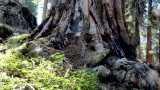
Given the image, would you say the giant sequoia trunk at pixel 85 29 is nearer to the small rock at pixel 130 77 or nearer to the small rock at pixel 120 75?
the small rock at pixel 120 75

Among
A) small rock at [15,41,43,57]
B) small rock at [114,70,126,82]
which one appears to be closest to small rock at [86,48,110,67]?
small rock at [114,70,126,82]

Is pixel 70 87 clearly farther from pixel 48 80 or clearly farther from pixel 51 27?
pixel 51 27

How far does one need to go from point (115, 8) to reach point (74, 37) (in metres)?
2.83

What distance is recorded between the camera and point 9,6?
1062 centimetres

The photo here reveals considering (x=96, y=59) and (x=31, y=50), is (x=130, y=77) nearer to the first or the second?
(x=96, y=59)

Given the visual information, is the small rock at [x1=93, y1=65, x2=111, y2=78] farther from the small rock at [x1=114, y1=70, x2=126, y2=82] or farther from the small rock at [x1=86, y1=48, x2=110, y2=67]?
the small rock at [x1=86, y1=48, x2=110, y2=67]

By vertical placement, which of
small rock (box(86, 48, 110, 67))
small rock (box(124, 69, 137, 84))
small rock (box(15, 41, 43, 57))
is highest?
small rock (box(15, 41, 43, 57))

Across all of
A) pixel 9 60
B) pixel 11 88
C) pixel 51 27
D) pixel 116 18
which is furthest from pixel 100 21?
pixel 11 88

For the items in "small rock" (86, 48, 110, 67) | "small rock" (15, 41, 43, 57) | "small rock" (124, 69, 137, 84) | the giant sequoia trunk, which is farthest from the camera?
the giant sequoia trunk

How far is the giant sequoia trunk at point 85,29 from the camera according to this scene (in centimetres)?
553

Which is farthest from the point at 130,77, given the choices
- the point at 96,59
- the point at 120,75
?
the point at 96,59

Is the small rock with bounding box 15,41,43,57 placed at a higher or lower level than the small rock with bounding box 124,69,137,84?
higher

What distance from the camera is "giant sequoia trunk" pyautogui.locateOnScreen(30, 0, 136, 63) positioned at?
553cm

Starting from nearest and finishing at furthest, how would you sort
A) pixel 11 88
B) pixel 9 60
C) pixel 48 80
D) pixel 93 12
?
pixel 11 88 → pixel 48 80 → pixel 9 60 → pixel 93 12
